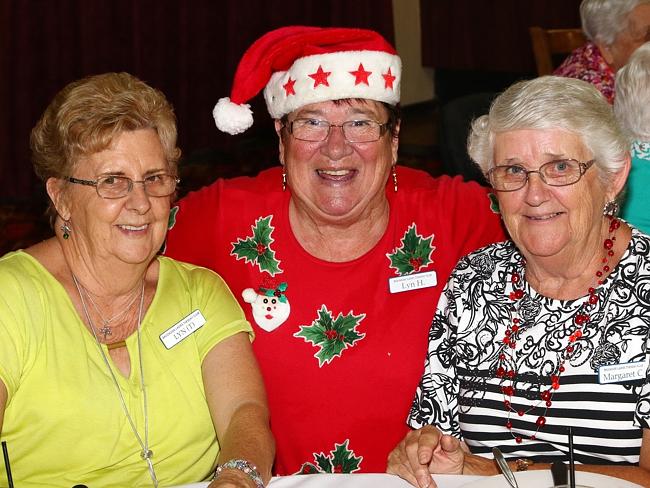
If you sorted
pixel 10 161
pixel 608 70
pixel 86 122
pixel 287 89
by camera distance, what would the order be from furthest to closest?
1. pixel 10 161
2. pixel 608 70
3. pixel 287 89
4. pixel 86 122

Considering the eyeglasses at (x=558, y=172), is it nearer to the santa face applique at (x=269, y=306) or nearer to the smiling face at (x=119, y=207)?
the santa face applique at (x=269, y=306)

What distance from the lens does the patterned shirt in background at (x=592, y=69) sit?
448 cm

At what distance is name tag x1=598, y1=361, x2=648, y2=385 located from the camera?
211cm

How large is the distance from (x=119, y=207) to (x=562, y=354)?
1.10 metres

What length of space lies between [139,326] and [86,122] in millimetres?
507

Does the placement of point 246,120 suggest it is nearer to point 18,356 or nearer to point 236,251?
point 236,251

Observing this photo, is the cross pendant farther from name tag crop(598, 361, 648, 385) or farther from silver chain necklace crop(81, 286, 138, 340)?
name tag crop(598, 361, 648, 385)

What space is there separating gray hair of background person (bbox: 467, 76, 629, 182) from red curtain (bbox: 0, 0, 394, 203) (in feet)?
12.4

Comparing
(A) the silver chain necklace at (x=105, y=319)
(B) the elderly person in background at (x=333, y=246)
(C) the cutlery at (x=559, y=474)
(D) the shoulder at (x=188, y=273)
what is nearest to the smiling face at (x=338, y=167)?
(B) the elderly person in background at (x=333, y=246)

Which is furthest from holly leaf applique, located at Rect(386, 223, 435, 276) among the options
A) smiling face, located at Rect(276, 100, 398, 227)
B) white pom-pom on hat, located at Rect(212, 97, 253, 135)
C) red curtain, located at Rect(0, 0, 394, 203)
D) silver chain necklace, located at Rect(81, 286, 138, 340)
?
red curtain, located at Rect(0, 0, 394, 203)

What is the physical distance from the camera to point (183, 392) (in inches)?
90.4

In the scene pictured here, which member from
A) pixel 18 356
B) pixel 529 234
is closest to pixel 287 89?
pixel 529 234

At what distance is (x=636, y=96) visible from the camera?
2.87 meters

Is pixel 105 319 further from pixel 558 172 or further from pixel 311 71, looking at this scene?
pixel 558 172
